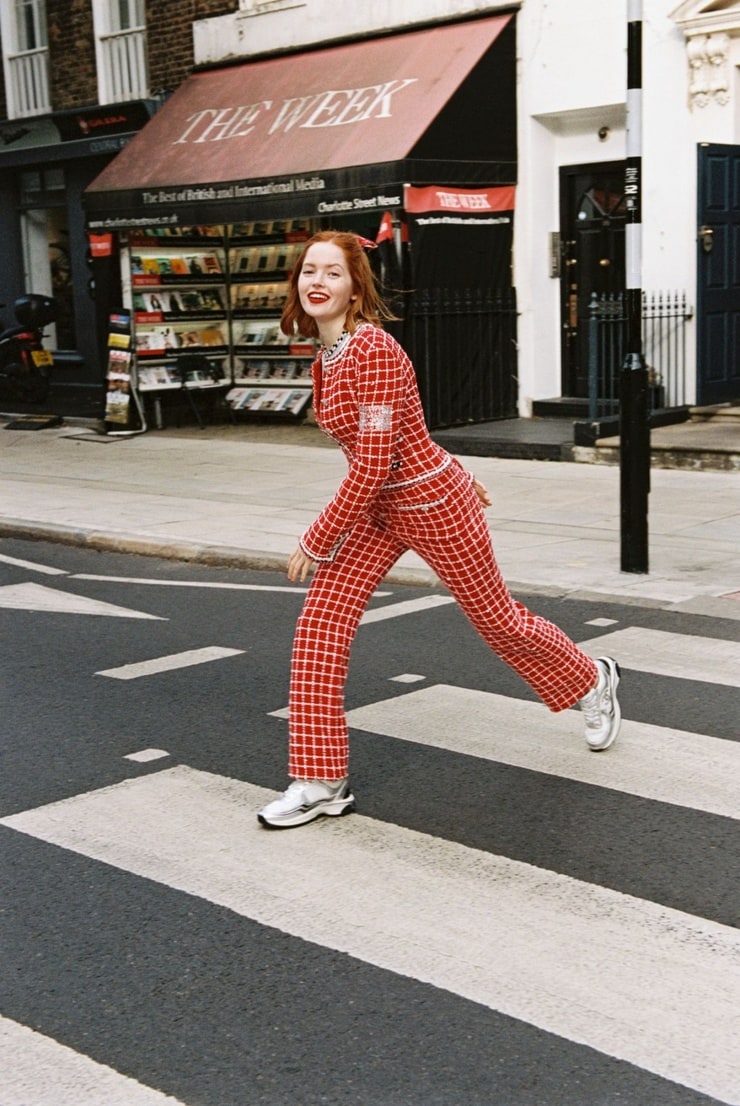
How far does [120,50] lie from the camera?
65.1 feet

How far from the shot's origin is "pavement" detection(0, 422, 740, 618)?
8602 millimetres

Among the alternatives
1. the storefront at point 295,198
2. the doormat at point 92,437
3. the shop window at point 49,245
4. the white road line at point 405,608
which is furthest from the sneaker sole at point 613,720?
the shop window at point 49,245

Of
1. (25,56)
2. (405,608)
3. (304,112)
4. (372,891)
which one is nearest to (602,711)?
(372,891)

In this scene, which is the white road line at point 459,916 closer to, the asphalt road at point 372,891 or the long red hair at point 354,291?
the asphalt road at point 372,891

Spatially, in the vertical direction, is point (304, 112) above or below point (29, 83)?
below

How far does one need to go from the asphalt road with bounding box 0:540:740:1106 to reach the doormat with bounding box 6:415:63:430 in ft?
39.1

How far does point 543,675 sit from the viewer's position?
5098 millimetres

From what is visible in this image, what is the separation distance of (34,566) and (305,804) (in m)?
5.63

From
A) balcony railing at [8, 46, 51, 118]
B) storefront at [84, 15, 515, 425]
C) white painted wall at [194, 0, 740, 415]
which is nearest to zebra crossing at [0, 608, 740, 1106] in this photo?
storefront at [84, 15, 515, 425]

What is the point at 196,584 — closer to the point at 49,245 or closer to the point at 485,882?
the point at 485,882

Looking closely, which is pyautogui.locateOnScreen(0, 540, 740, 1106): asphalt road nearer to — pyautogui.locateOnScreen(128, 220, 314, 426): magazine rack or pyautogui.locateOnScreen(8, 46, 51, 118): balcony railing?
pyautogui.locateOnScreen(128, 220, 314, 426): magazine rack

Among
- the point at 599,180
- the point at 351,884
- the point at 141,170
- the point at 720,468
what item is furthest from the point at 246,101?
the point at 351,884

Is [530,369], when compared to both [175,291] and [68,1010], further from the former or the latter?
[68,1010]

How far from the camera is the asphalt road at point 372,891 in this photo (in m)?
3.19
